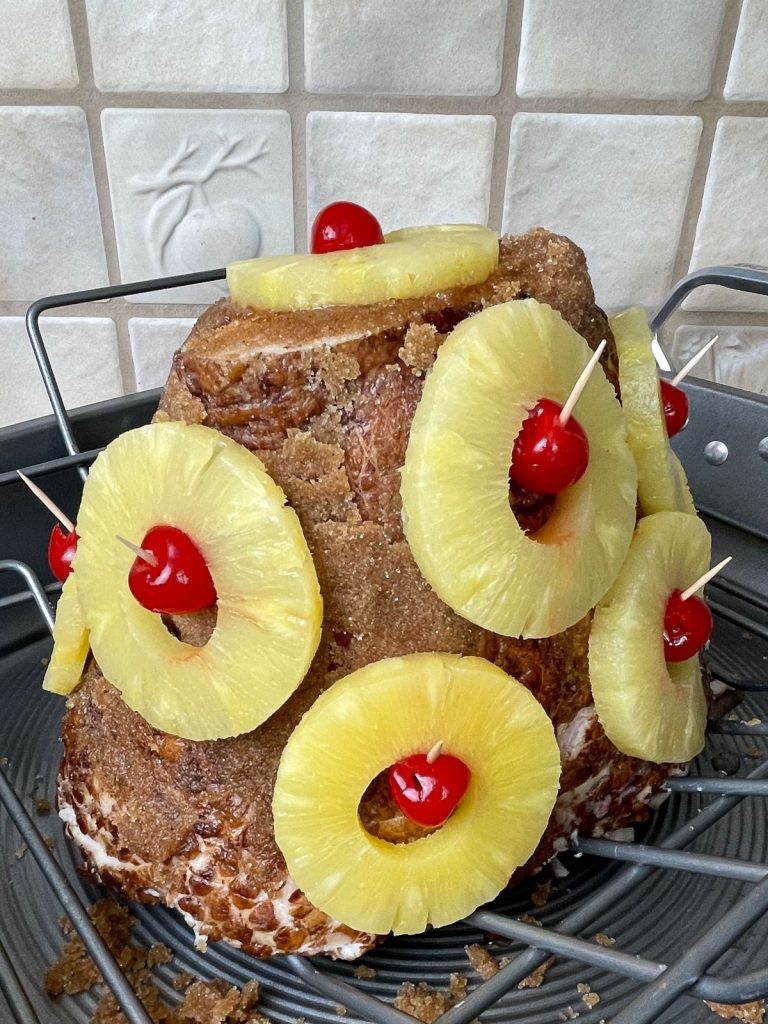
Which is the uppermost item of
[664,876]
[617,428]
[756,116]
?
[756,116]

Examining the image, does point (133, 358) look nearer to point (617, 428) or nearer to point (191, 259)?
point (191, 259)

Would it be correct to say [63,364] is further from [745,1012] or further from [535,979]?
[745,1012]

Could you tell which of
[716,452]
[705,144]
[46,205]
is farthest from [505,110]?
[46,205]

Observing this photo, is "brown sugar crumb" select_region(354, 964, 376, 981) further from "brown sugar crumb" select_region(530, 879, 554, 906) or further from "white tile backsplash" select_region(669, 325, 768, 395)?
"white tile backsplash" select_region(669, 325, 768, 395)

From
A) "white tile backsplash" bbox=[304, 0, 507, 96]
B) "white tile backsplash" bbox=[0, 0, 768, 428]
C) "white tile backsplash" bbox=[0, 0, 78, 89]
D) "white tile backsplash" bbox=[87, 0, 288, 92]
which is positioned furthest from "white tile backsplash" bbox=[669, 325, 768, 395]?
"white tile backsplash" bbox=[0, 0, 78, 89]

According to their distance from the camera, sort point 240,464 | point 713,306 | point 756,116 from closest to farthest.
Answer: point 240,464 → point 756,116 → point 713,306

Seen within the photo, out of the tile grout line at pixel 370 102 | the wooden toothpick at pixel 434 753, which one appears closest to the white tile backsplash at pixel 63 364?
the tile grout line at pixel 370 102

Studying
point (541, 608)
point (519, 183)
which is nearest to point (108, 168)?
point (519, 183)

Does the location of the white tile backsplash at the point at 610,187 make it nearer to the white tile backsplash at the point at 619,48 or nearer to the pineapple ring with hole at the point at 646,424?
the white tile backsplash at the point at 619,48
